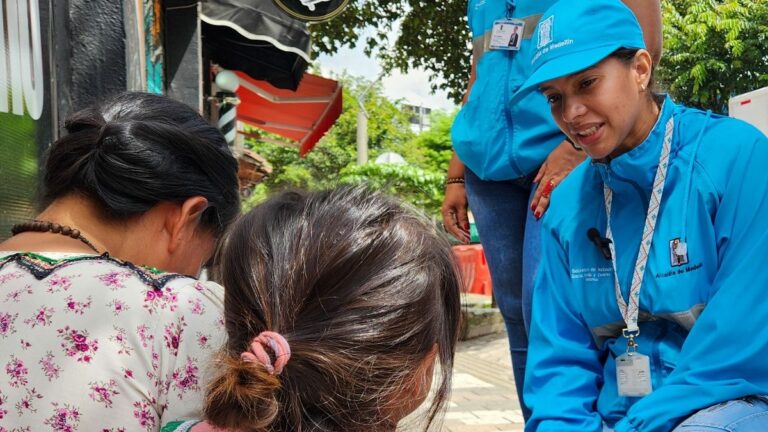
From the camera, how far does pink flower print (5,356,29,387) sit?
135 centimetres

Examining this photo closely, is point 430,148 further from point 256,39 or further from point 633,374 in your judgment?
point 633,374

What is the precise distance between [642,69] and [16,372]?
4.73 ft

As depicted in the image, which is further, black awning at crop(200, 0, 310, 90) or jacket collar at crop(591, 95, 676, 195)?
black awning at crop(200, 0, 310, 90)

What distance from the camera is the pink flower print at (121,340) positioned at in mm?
1343

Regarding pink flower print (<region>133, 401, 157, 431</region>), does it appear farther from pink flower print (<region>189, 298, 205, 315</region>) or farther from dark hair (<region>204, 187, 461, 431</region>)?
dark hair (<region>204, 187, 461, 431</region>)

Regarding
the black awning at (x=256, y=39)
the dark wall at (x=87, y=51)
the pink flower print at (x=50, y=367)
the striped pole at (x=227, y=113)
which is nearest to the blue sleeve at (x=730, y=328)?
the pink flower print at (x=50, y=367)

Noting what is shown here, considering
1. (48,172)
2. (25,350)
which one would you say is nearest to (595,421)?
(25,350)

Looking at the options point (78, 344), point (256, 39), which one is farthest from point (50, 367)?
point (256, 39)

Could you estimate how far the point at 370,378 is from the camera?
1.02 meters

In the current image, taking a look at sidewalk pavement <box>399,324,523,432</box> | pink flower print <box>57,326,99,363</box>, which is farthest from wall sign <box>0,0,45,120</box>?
sidewalk pavement <box>399,324,523,432</box>

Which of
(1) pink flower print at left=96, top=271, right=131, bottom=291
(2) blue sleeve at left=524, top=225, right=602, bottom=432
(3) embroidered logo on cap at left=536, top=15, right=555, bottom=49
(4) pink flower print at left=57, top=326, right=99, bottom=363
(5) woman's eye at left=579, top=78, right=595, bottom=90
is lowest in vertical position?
(2) blue sleeve at left=524, top=225, right=602, bottom=432

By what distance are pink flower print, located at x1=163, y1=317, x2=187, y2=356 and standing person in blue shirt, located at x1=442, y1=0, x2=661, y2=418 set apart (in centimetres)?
105

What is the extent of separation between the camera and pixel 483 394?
6.17 metres

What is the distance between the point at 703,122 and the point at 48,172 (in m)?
1.39
